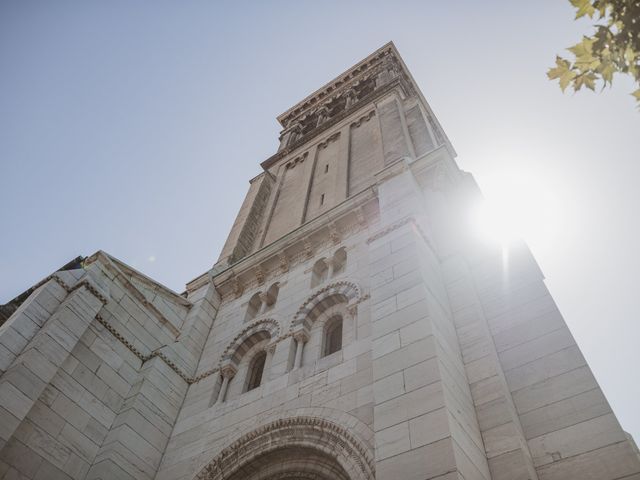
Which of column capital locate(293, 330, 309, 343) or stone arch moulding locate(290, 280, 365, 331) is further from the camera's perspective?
stone arch moulding locate(290, 280, 365, 331)

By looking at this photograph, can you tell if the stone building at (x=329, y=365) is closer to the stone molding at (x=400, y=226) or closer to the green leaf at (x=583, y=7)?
the stone molding at (x=400, y=226)

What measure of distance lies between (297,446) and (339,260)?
5.98 meters

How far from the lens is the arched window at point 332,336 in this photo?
12.2m

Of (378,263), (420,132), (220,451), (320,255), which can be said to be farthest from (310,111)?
(220,451)

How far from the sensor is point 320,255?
15.3 m

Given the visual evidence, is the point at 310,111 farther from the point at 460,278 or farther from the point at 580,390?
the point at 580,390

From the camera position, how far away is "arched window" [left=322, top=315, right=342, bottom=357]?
12.2 m

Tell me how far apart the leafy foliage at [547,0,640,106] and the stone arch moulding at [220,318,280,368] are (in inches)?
403

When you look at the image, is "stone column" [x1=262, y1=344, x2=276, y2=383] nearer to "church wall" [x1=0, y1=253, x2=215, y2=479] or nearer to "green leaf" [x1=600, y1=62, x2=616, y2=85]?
"church wall" [x1=0, y1=253, x2=215, y2=479]

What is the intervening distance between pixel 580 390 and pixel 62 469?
9.49m

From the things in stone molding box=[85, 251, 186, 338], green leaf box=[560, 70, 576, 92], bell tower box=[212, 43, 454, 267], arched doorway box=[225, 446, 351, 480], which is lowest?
green leaf box=[560, 70, 576, 92]

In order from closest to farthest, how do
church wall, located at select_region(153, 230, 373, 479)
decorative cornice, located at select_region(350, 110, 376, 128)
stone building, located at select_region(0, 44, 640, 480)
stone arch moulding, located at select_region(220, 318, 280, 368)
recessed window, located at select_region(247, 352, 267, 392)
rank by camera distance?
stone building, located at select_region(0, 44, 640, 480), church wall, located at select_region(153, 230, 373, 479), recessed window, located at select_region(247, 352, 267, 392), stone arch moulding, located at select_region(220, 318, 280, 368), decorative cornice, located at select_region(350, 110, 376, 128)

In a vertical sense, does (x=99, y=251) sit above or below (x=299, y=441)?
above

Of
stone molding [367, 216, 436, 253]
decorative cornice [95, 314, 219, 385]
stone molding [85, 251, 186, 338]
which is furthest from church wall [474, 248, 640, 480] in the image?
stone molding [85, 251, 186, 338]
